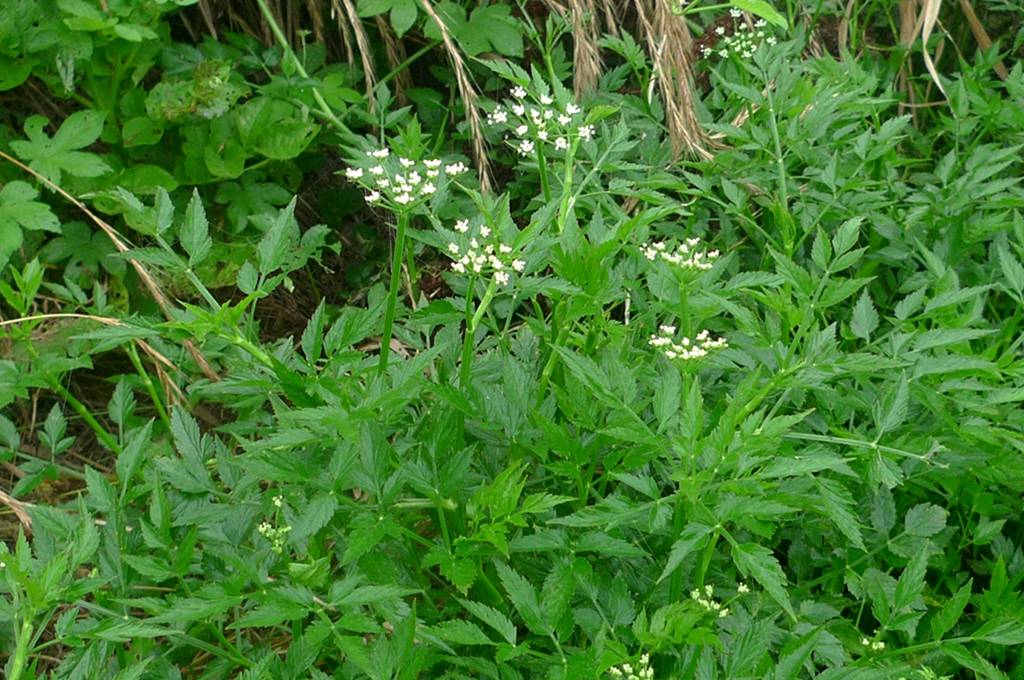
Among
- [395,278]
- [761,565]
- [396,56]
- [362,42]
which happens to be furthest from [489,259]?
[396,56]

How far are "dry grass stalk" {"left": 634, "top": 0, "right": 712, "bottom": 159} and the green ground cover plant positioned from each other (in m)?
0.01

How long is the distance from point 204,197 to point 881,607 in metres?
1.92

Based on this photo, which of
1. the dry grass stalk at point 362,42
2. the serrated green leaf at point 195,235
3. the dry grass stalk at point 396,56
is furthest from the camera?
the dry grass stalk at point 396,56

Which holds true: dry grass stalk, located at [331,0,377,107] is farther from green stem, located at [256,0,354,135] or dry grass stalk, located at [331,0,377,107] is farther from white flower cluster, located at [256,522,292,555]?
white flower cluster, located at [256,522,292,555]

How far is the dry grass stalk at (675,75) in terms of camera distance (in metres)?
2.60

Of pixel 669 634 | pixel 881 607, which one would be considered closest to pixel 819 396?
pixel 881 607

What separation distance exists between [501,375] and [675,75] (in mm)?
1257

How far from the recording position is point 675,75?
271cm

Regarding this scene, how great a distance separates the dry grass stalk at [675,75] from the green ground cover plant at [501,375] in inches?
0.5

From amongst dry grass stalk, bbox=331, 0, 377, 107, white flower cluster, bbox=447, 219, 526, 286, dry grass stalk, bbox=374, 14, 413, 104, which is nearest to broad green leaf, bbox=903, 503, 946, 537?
white flower cluster, bbox=447, 219, 526, 286

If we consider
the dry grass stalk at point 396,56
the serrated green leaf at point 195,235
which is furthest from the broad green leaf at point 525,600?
the dry grass stalk at point 396,56

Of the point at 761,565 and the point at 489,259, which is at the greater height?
the point at 489,259

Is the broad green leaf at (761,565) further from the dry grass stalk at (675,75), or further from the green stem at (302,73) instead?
the green stem at (302,73)

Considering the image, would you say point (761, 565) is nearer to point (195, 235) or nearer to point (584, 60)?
point (195, 235)
